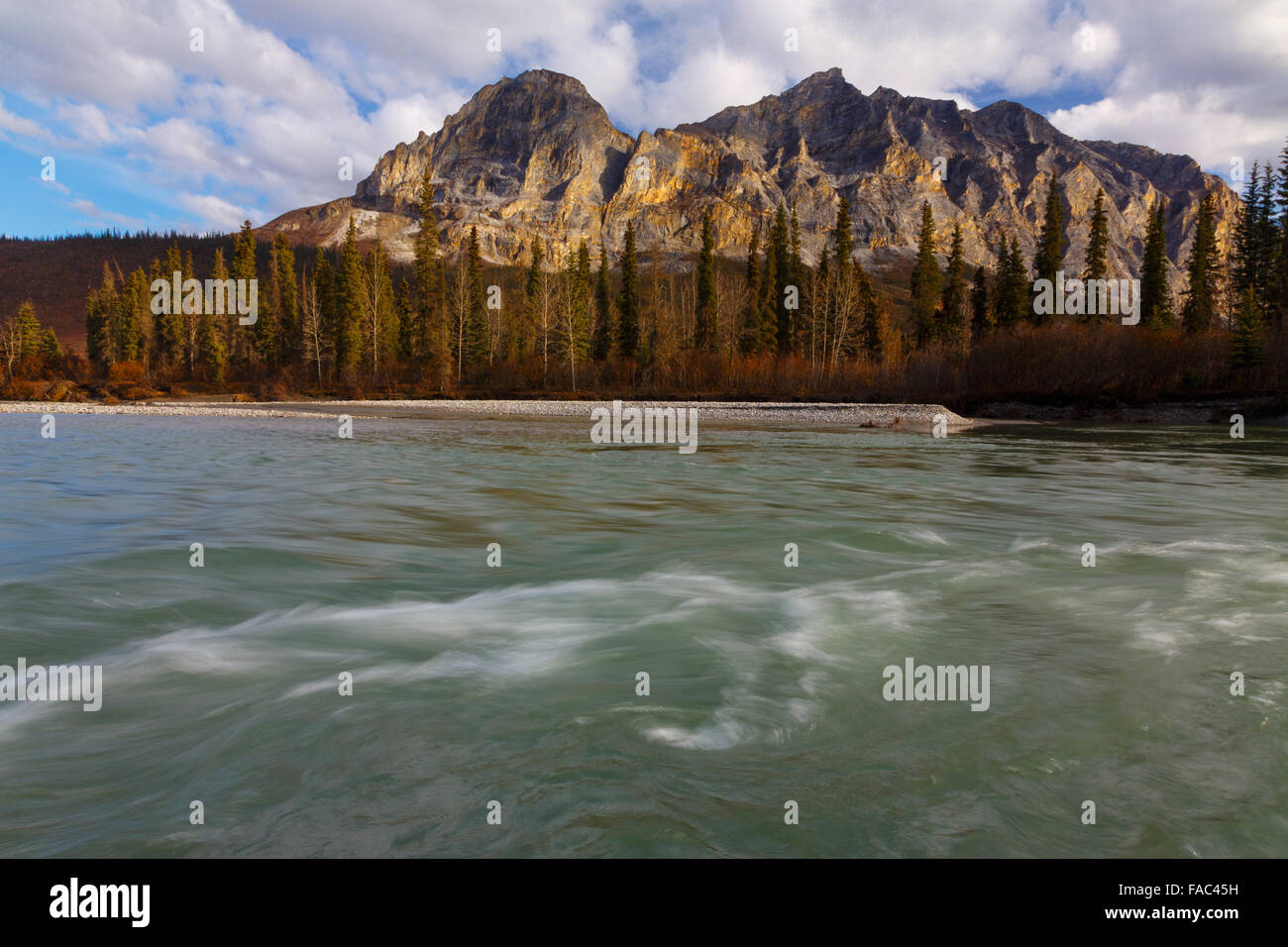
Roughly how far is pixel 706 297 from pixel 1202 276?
49.4 m

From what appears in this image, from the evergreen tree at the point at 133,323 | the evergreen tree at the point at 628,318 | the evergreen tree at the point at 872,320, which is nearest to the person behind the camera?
the evergreen tree at the point at 628,318

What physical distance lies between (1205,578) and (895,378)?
49.2m

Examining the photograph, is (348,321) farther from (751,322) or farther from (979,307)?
(979,307)

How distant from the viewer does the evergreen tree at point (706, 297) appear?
8450 centimetres

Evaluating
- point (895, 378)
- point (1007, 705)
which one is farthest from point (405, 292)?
point (1007, 705)

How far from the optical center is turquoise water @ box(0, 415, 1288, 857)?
362 cm

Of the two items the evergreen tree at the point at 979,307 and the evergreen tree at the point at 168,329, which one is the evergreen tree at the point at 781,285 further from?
the evergreen tree at the point at 168,329

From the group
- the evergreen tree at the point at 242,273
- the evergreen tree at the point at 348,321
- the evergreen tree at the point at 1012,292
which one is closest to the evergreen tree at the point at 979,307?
the evergreen tree at the point at 1012,292

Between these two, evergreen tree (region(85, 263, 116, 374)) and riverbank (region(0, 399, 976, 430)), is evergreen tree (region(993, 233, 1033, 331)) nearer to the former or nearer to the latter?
riverbank (region(0, 399, 976, 430))

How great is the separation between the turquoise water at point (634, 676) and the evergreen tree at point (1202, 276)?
7616cm

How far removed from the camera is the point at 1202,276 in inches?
3100

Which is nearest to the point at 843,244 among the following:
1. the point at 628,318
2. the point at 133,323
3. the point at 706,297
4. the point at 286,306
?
the point at 706,297

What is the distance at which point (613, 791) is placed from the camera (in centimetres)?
386
